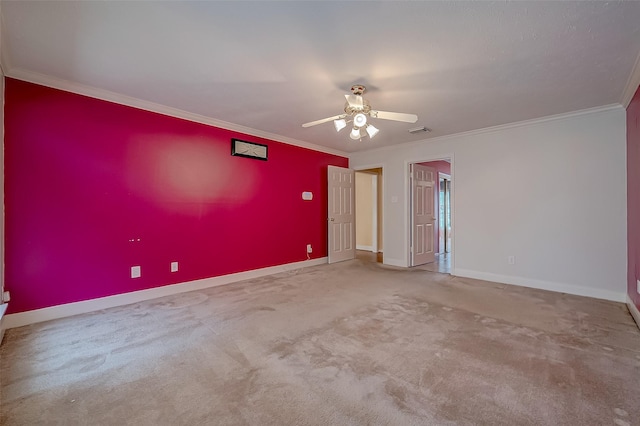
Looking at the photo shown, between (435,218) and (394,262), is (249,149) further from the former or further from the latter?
(435,218)

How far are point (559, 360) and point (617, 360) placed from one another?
0.42 m

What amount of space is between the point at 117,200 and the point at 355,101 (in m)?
2.89

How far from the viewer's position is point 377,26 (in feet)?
6.48

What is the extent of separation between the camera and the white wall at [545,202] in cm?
349

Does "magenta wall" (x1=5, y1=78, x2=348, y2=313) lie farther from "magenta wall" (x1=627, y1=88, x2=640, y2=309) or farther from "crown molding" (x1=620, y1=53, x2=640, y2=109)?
"magenta wall" (x1=627, y1=88, x2=640, y2=309)

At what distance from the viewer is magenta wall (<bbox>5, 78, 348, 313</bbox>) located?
2729 millimetres

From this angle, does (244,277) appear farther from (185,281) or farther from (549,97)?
(549,97)

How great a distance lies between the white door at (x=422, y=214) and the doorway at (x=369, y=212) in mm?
1363

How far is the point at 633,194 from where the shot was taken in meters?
3.06

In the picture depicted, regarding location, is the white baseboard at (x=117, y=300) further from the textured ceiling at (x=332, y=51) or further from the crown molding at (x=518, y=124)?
the crown molding at (x=518, y=124)

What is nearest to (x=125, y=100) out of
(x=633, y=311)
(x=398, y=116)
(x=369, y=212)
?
(x=398, y=116)

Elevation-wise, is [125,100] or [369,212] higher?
[125,100]

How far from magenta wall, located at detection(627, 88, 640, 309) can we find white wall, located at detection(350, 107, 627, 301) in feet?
0.53

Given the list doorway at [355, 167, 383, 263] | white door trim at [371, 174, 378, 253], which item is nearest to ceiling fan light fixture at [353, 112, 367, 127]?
doorway at [355, 167, 383, 263]
